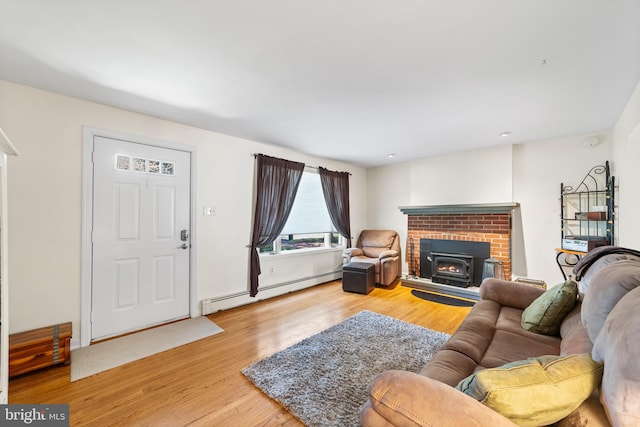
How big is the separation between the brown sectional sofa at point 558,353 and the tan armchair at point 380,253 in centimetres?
274

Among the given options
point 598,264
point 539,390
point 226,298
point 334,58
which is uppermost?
point 334,58

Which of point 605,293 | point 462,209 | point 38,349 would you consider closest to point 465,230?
point 462,209

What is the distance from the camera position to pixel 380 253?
4945 millimetres

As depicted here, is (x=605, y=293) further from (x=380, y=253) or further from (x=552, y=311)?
(x=380, y=253)

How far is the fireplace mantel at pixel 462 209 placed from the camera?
3.99 meters

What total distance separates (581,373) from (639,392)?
21cm

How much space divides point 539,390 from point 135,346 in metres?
3.06

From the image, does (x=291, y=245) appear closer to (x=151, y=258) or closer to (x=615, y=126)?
A: (x=151, y=258)

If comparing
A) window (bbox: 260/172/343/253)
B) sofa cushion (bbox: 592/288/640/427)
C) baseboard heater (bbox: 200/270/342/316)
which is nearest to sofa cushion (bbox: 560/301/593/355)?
sofa cushion (bbox: 592/288/640/427)

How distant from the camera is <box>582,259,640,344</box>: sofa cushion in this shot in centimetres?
121

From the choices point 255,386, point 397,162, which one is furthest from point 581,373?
point 397,162

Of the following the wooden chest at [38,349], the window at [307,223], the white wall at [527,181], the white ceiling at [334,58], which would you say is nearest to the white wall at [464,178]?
the white wall at [527,181]

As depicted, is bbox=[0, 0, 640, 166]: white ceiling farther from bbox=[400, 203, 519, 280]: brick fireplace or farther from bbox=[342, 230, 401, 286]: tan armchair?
bbox=[342, 230, 401, 286]: tan armchair

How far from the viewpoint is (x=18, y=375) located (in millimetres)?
2020
